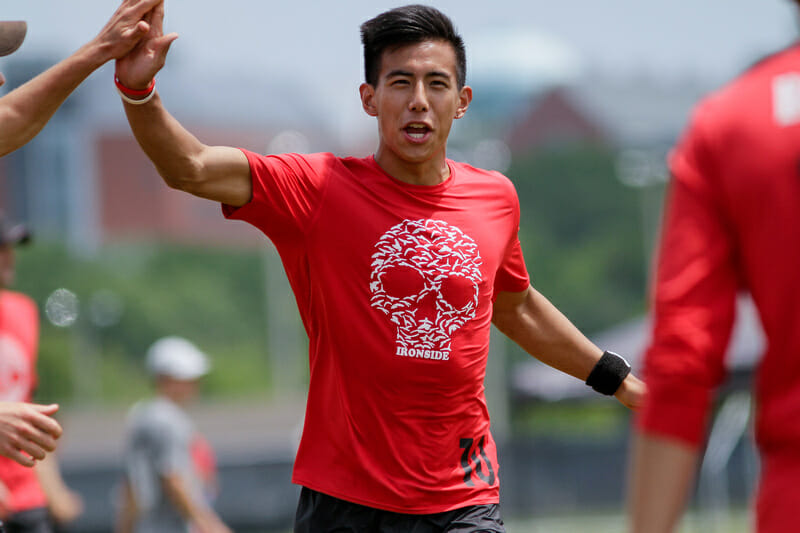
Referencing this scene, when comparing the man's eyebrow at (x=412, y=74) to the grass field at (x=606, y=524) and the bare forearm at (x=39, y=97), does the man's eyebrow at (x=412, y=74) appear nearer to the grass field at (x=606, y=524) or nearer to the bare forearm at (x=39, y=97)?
the bare forearm at (x=39, y=97)

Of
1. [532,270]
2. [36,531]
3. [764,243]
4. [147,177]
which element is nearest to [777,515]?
[764,243]

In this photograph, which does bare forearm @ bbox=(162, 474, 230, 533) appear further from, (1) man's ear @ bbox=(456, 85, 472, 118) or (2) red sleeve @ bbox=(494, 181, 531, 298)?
(1) man's ear @ bbox=(456, 85, 472, 118)

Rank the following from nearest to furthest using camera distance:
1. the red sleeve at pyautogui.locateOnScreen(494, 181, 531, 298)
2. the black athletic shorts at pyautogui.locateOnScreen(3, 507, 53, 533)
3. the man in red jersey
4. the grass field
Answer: the man in red jersey
the red sleeve at pyautogui.locateOnScreen(494, 181, 531, 298)
the black athletic shorts at pyautogui.locateOnScreen(3, 507, 53, 533)
the grass field

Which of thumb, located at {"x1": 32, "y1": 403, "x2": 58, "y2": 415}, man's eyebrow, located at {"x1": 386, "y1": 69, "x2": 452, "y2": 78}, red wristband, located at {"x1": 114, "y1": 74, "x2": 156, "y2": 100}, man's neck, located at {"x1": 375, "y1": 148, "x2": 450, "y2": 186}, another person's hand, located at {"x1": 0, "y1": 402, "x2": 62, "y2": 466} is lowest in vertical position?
another person's hand, located at {"x1": 0, "y1": 402, "x2": 62, "y2": 466}

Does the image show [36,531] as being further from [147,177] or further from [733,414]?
[147,177]

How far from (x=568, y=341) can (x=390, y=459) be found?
3.20 feet

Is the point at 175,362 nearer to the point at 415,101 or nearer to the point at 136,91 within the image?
the point at 415,101

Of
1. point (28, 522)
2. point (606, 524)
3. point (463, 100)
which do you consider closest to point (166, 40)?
point (463, 100)

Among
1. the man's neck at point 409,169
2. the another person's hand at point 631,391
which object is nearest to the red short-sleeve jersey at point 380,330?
the man's neck at point 409,169

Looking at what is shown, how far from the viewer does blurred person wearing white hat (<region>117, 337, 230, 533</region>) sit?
8492 millimetres

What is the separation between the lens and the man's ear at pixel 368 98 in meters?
4.34

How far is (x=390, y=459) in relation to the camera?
3963 mm

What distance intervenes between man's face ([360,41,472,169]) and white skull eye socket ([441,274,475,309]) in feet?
1.55

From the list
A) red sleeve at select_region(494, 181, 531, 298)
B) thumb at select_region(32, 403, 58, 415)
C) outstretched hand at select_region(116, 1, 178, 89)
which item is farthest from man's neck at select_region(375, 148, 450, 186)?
thumb at select_region(32, 403, 58, 415)
